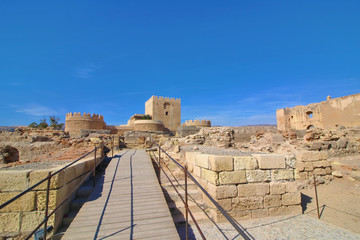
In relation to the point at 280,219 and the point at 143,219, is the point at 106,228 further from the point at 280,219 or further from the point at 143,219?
the point at 280,219

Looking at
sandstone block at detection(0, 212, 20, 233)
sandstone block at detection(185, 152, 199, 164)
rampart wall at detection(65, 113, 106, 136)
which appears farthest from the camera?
rampart wall at detection(65, 113, 106, 136)

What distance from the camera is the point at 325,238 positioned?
3.12 m

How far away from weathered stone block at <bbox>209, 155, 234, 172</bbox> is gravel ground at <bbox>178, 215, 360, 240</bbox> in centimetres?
112

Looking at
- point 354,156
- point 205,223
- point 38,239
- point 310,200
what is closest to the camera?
point 38,239

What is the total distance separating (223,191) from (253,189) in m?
0.75

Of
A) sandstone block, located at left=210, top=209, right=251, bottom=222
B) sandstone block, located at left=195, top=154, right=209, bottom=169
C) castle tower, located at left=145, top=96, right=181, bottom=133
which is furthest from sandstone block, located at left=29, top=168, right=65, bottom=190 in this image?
castle tower, located at left=145, top=96, right=181, bottom=133

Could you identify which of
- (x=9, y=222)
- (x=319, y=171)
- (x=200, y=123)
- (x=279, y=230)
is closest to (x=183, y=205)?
(x=279, y=230)

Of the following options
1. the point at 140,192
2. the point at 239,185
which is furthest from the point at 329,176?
the point at 140,192

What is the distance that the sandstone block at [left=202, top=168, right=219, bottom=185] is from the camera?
3.73 metres

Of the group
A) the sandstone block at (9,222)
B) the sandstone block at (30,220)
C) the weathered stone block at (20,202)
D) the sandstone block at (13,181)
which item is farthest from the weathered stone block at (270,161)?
the sandstone block at (9,222)

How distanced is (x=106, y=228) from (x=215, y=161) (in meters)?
2.32

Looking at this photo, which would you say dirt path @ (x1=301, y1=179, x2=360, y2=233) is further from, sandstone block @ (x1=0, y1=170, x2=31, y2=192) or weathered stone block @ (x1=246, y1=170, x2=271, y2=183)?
sandstone block @ (x1=0, y1=170, x2=31, y2=192)

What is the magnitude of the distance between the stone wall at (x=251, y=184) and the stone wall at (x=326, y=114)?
18.5 metres

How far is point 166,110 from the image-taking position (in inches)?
1597
